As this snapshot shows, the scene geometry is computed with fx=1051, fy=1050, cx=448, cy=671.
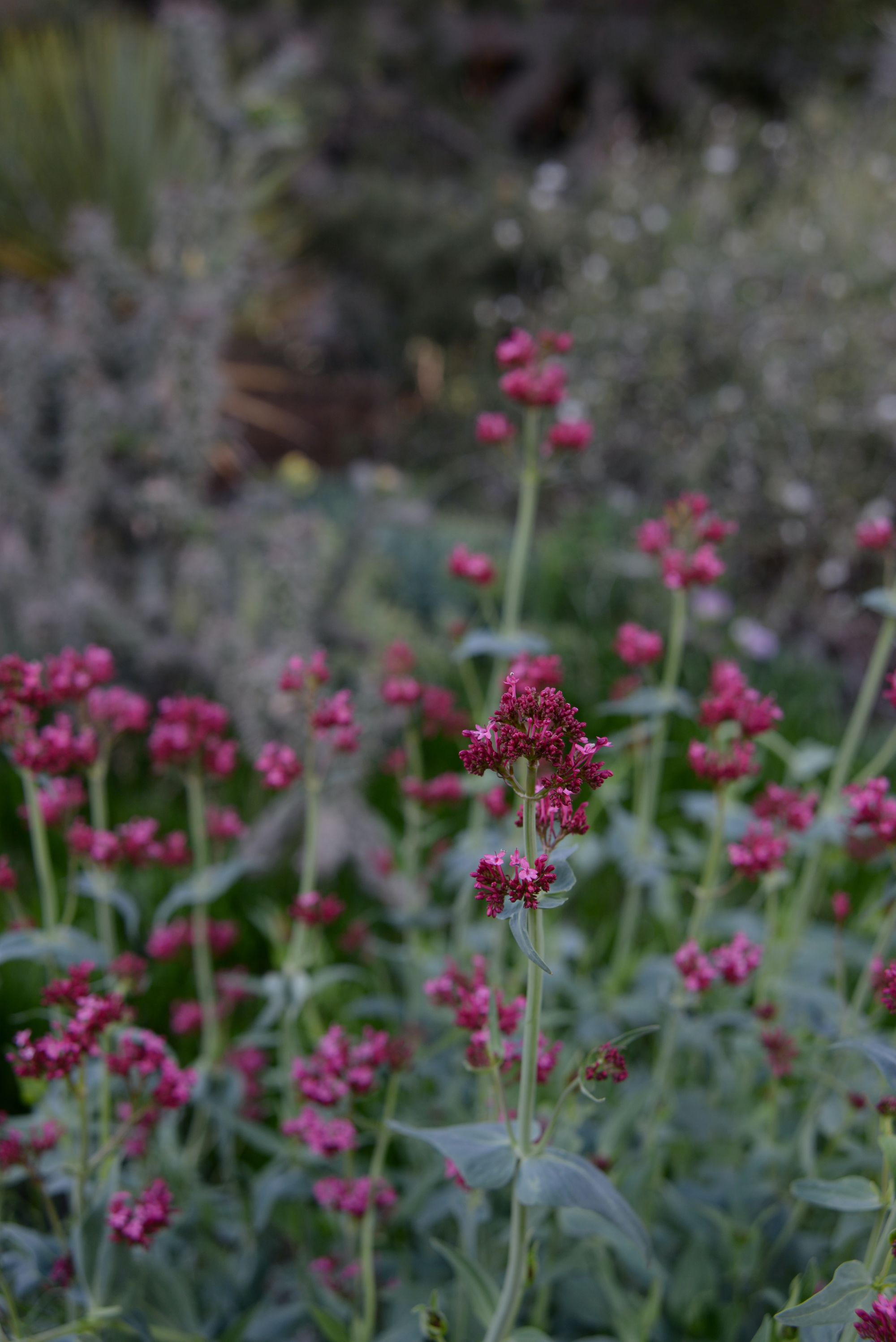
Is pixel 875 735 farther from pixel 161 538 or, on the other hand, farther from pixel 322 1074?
pixel 322 1074

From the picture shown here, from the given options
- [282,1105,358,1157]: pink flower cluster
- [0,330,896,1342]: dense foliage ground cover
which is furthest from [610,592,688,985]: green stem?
[282,1105,358,1157]: pink flower cluster

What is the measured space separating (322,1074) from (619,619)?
334 centimetres

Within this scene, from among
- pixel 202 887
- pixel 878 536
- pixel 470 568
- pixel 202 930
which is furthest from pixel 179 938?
pixel 878 536

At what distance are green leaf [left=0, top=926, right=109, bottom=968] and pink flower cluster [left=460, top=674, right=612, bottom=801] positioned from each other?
2.06 feet

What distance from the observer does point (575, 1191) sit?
83 cm

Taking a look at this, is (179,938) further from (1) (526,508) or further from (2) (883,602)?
(2) (883,602)

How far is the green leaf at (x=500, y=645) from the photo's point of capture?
1.40 metres

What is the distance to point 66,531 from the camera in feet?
9.96

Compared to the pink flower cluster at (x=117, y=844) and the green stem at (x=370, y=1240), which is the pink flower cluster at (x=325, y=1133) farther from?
the pink flower cluster at (x=117, y=844)

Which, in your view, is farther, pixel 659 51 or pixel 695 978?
pixel 659 51

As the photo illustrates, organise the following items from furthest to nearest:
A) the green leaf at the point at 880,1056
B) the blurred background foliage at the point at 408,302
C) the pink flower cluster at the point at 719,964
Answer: the blurred background foliage at the point at 408,302 < the pink flower cluster at the point at 719,964 < the green leaf at the point at 880,1056

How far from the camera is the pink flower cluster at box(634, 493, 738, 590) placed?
1.34 metres

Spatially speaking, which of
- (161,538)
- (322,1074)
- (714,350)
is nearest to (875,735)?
(714,350)

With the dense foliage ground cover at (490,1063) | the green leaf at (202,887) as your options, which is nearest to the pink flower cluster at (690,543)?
the dense foliage ground cover at (490,1063)
